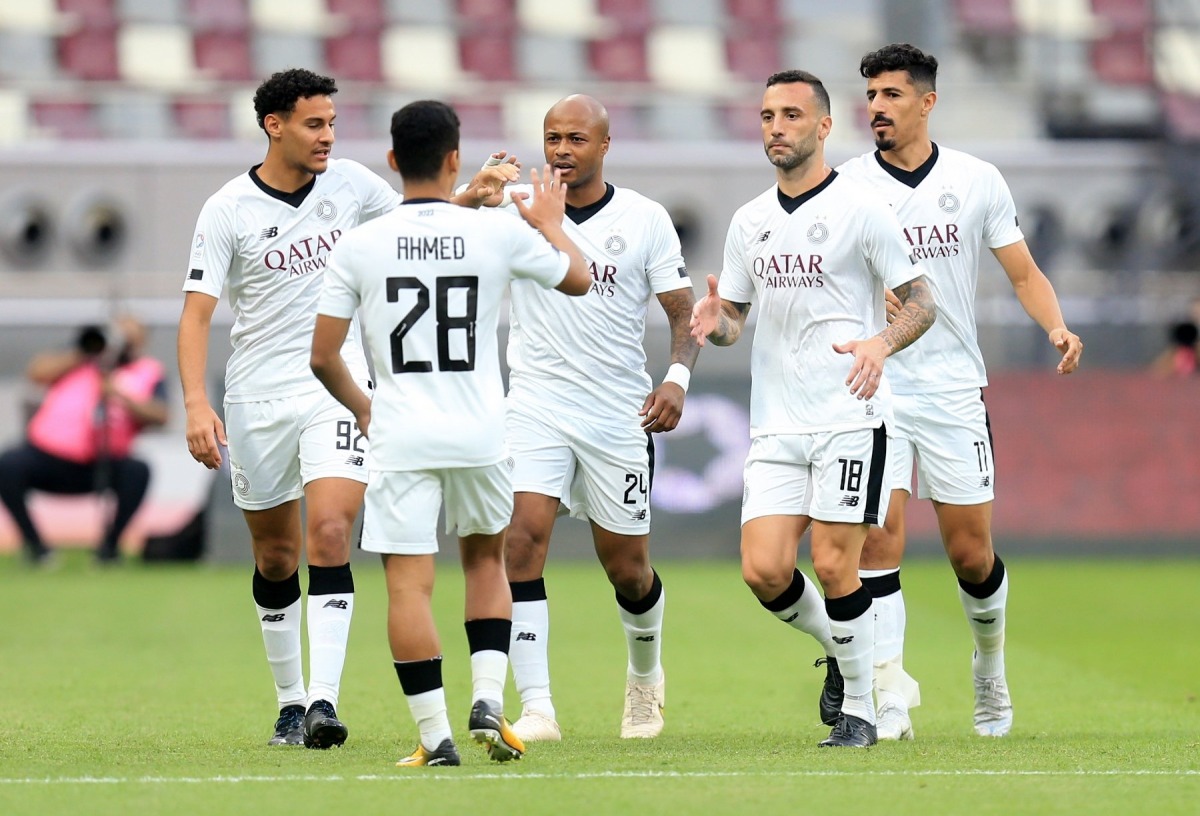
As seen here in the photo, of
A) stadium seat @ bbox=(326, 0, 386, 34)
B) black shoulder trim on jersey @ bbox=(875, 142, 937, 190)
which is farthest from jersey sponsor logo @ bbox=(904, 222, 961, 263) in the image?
stadium seat @ bbox=(326, 0, 386, 34)

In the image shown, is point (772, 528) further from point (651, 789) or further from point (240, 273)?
point (240, 273)

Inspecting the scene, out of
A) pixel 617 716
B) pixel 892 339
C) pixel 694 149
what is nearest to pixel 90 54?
pixel 694 149

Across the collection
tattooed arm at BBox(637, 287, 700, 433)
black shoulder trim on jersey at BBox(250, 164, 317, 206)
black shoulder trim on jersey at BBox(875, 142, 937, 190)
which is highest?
black shoulder trim on jersey at BBox(875, 142, 937, 190)

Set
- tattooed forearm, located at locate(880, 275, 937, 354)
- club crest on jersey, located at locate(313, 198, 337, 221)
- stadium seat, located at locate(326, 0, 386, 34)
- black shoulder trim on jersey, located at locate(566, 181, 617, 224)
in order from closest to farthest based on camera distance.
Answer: tattooed forearm, located at locate(880, 275, 937, 354) → club crest on jersey, located at locate(313, 198, 337, 221) → black shoulder trim on jersey, located at locate(566, 181, 617, 224) → stadium seat, located at locate(326, 0, 386, 34)

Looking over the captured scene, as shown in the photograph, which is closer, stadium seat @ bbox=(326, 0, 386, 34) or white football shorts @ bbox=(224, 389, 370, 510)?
white football shorts @ bbox=(224, 389, 370, 510)

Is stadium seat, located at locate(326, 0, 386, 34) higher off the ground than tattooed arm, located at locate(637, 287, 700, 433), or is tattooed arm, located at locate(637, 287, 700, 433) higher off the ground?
stadium seat, located at locate(326, 0, 386, 34)

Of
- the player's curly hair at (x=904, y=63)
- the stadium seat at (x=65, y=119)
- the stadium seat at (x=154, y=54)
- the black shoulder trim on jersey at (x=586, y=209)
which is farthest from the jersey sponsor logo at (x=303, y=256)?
the stadium seat at (x=154, y=54)

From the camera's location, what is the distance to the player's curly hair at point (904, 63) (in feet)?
24.1

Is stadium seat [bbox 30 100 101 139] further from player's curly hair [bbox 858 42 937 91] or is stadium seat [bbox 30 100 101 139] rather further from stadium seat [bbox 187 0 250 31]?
player's curly hair [bbox 858 42 937 91]

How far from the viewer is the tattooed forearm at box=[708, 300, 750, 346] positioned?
6883mm

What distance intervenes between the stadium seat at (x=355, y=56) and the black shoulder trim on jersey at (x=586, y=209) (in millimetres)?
15563

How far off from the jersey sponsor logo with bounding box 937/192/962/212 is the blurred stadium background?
Answer: 8.63 meters

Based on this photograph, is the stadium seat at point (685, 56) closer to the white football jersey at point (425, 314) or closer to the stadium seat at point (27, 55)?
the stadium seat at point (27, 55)

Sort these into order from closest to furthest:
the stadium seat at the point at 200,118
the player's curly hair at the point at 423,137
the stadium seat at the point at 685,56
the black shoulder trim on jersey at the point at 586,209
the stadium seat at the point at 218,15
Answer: the player's curly hair at the point at 423,137
the black shoulder trim on jersey at the point at 586,209
the stadium seat at the point at 200,118
the stadium seat at the point at 218,15
the stadium seat at the point at 685,56
